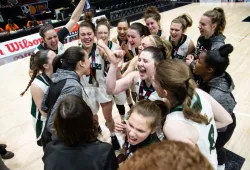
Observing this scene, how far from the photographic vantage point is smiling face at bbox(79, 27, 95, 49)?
3.01 metres

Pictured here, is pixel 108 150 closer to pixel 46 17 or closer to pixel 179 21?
pixel 179 21

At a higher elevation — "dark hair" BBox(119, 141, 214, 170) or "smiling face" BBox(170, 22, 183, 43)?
"dark hair" BBox(119, 141, 214, 170)

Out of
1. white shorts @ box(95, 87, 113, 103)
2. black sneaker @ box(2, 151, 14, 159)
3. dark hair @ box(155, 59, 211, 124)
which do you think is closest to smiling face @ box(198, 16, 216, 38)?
white shorts @ box(95, 87, 113, 103)

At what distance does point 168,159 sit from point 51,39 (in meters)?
2.83

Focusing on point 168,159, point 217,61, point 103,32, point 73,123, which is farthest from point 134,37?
point 168,159

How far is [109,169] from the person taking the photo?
1.41 meters

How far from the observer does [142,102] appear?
5.87ft

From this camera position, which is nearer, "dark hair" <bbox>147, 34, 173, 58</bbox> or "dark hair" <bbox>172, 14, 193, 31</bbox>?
"dark hair" <bbox>147, 34, 173, 58</bbox>

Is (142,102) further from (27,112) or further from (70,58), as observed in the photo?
(27,112)

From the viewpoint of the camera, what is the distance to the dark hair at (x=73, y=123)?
1351 mm

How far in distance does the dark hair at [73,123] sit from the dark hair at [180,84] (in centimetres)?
60

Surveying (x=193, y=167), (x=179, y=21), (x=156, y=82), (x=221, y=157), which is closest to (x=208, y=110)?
(x=156, y=82)

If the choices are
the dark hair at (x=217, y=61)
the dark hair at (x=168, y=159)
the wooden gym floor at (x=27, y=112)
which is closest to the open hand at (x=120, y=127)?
the dark hair at (x=217, y=61)

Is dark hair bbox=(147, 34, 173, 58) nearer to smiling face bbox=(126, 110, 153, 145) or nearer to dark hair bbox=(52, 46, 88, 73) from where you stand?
dark hair bbox=(52, 46, 88, 73)
